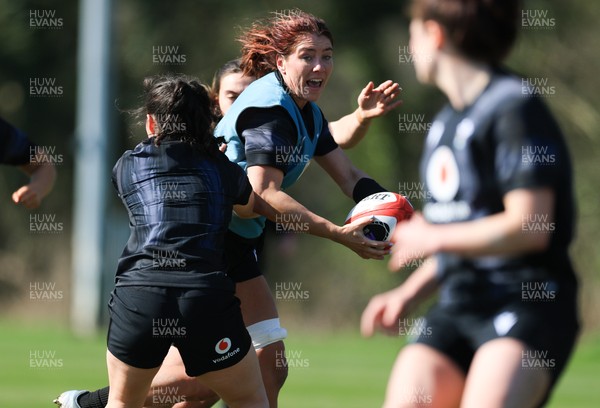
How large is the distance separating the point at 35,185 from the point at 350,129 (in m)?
1.76

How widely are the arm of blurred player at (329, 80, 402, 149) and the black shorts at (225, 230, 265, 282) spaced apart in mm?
971

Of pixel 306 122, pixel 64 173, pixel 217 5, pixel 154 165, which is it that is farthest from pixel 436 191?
pixel 64 173

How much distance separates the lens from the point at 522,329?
136 inches

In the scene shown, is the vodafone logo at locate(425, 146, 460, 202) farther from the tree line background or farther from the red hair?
the tree line background

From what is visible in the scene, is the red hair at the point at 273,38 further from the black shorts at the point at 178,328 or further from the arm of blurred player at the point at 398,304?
the arm of blurred player at the point at 398,304

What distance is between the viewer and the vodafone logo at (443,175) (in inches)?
140

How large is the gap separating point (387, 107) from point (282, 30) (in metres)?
0.75

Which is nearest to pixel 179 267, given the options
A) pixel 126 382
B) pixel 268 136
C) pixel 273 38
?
pixel 126 382

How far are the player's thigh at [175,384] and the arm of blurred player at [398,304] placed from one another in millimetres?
1958

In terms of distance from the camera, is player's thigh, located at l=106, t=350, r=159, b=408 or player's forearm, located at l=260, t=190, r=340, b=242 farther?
player's forearm, located at l=260, t=190, r=340, b=242

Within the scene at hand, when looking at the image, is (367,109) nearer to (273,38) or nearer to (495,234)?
(273,38)

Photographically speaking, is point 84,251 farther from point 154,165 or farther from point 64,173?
point 154,165

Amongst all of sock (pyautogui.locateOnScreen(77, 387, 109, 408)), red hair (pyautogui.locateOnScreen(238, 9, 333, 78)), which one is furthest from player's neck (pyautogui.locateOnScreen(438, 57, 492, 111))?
sock (pyautogui.locateOnScreen(77, 387, 109, 408))

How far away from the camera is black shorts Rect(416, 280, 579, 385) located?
11.3ft
